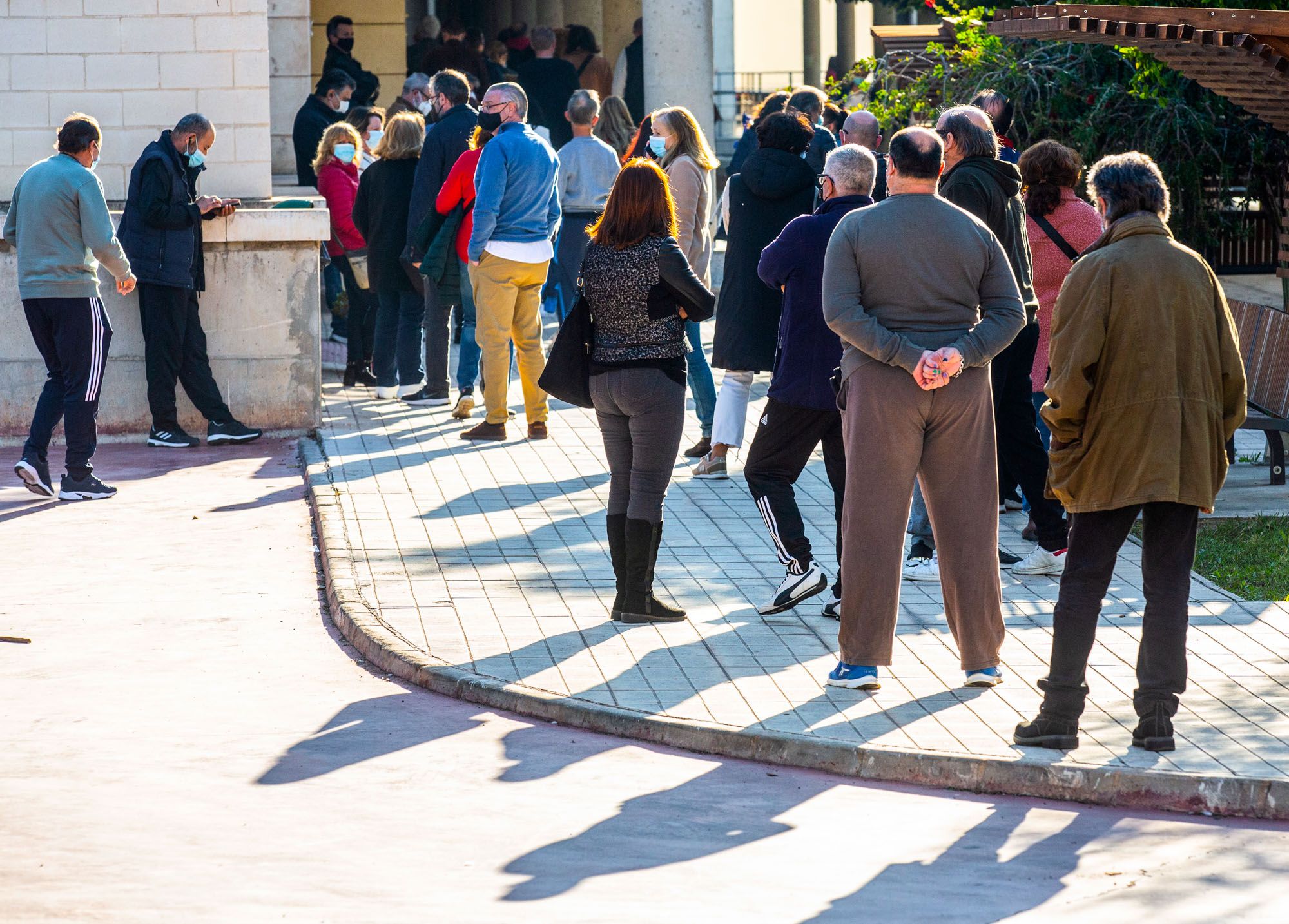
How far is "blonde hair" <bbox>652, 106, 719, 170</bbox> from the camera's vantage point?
1038cm

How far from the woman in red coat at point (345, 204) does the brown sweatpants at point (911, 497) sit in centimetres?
→ 778

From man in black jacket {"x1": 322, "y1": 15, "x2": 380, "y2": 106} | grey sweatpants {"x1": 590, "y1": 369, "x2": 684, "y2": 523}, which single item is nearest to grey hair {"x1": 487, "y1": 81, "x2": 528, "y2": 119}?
grey sweatpants {"x1": 590, "y1": 369, "x2": 684, "y2": 523}

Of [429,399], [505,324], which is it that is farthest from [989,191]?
[429,399]

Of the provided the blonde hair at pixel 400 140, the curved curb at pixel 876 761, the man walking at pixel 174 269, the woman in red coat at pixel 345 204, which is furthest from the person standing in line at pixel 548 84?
→ the curved curb at pixel 876 761

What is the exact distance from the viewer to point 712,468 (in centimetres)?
1025

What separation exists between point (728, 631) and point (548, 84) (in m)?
12.9

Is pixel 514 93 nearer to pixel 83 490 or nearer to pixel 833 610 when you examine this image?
pixel 83 490

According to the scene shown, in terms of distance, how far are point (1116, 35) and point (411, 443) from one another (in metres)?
4.72

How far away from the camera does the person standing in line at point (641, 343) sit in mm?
7023

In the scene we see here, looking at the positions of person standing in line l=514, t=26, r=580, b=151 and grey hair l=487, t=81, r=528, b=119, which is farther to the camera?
person standing in line l=514, t=26, r=580, b=151

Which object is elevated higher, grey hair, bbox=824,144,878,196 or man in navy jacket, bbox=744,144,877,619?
grey hair, bbox=824,144,878,196

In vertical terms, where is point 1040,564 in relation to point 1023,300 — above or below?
below

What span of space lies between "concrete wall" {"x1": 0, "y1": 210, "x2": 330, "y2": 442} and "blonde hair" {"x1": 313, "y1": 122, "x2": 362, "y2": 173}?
1713mm

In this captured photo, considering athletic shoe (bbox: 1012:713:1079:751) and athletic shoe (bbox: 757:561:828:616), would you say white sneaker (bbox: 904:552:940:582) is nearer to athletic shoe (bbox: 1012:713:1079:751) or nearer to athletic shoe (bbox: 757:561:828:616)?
athletic shoe (bbox: 757:561:828:616)
